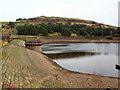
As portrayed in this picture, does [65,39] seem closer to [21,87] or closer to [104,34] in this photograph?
[104,34]

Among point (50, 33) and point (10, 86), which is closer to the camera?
point (10, 86)

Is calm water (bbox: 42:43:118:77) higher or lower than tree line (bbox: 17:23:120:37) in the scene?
lower

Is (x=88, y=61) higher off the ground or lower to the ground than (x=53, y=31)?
lower

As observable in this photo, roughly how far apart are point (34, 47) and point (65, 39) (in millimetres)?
72624

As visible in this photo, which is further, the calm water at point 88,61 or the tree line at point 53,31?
the tree line at point 53,31

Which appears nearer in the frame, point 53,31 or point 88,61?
point 88,61

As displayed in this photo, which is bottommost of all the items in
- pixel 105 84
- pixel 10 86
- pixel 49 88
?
pixel 105 84

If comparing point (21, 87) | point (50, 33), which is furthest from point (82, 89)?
point (50, 33)

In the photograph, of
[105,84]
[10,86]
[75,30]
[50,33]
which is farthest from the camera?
[75,30]

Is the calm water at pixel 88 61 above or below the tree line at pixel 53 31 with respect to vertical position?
below

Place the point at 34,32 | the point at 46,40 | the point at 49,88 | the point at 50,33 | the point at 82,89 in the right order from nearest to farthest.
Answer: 1. the point at 49,88
2. the point at 82,89
3. the point at 46,40
4. the point at 34,32
5. the point at 50,33

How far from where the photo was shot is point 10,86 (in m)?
12.2

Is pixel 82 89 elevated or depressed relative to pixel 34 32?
depressed

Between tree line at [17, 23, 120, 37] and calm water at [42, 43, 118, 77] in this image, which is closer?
calm water at [42, 43, 118, 77]
